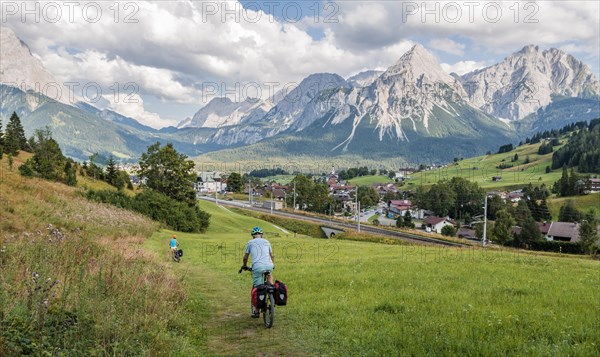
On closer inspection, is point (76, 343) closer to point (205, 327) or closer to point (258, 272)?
point (205, 327)

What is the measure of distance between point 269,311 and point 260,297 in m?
0.48

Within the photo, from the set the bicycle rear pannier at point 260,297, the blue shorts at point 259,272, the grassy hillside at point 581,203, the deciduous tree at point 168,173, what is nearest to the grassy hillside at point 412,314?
the bicycle rear pannier at point 260,297

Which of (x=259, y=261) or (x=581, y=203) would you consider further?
(x=581, y=203)

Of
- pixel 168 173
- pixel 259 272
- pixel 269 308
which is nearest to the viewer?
pixel 269 308

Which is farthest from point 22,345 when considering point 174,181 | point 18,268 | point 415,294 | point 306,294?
point 174,181

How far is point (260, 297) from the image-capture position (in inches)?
460

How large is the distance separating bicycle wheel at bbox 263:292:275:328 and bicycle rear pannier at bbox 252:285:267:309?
130 millimetres

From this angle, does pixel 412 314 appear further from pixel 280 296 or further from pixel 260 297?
pixel 260 297

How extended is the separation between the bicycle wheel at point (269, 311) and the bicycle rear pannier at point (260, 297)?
0.43 feet

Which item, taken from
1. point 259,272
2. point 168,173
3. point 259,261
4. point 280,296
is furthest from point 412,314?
point 168,173

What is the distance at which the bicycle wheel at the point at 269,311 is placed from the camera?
11427 millimetres

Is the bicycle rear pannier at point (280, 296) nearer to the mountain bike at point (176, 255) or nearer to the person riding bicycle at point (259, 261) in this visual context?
the person riding bicycle at point (259, 261)

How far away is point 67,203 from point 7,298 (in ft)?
86.3

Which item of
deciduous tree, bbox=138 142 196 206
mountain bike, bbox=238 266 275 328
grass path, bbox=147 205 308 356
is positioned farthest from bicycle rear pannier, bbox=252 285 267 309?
deciduous tree, bbox=138 142 196 206
